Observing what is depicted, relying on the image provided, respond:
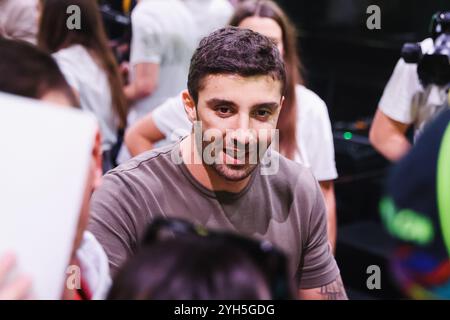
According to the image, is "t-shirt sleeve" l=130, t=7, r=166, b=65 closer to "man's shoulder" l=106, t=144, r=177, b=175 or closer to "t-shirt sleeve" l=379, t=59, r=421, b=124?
"t-shirt sleeve" l=379, t=59, r=421, b=124

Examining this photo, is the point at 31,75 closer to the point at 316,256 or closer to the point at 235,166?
the point at 235,166

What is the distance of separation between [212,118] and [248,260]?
87 cm

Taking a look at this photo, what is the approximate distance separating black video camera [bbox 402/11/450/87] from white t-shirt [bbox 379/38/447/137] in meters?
0.06

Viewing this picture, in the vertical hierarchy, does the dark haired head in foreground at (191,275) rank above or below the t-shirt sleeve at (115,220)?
above

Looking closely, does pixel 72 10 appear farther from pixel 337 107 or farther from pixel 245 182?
pixel 337 107

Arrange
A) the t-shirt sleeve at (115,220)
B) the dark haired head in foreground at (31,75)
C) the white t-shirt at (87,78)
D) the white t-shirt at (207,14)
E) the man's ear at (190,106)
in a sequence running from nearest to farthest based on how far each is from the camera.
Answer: the dark haired head in foreground at (31,75) < the t-shirt sleeve at (115,220) < the man's ear at (190,106) < the white t-shirt at (87,78) < the white t-shirt at (207,14)

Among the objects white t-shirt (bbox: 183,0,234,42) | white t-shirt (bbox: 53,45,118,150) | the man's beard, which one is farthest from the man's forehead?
white t-shirt (bbox: 183,0,234,42)

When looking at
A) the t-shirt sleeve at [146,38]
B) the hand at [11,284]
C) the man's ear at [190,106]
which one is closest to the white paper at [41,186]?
the hand at [11,284]

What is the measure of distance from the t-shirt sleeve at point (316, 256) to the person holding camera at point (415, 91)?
0.59 meters

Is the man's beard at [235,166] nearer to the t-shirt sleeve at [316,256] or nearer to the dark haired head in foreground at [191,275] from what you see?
the t-shirt sleeve at [316,256]

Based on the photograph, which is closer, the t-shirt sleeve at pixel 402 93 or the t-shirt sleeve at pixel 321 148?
the t-shirt sleeve at pixel 402 93

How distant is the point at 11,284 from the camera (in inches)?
32.5

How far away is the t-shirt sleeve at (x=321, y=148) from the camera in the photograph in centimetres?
266

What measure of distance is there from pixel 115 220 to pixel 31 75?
2.04 feet
